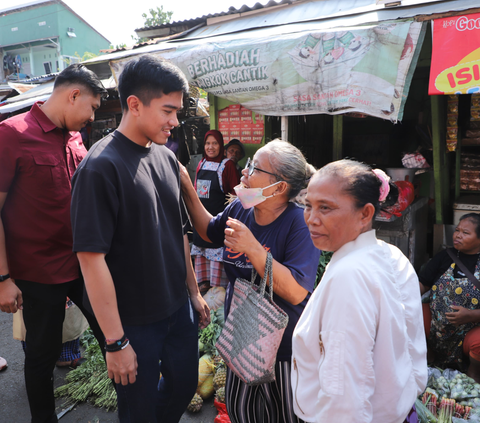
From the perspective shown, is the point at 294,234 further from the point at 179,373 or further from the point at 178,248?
the point at 179,373

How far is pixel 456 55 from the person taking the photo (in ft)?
10.2

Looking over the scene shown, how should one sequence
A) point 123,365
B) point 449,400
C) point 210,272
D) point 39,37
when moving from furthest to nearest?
1. point 39,37
2. point 210,272
3. point 449,400
4. point 123,365

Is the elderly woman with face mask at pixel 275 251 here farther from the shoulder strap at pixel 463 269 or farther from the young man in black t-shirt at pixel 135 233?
the shoulder strap at pixel 463 269

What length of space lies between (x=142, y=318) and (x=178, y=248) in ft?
1.28

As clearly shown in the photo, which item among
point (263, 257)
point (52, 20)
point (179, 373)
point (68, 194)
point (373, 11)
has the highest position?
point (52, 20)

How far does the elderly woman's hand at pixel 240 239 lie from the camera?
1668 millimetres

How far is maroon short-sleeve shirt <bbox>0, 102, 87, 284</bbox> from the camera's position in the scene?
2234mm

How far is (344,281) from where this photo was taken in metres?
1.15

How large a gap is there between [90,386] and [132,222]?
6.76 ft

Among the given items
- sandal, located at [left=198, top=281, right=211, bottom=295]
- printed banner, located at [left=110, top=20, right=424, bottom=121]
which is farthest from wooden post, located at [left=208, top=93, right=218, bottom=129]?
sandal, located at [left=198, top=281, right=211, bottom=295]

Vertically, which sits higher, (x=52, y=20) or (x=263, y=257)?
(x=52, y=20)

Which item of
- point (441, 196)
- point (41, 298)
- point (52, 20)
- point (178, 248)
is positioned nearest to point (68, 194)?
point (41, 298)

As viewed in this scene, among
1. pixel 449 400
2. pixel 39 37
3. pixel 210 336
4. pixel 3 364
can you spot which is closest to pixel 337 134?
pixel 210 336

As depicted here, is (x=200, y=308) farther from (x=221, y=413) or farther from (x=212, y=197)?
(x=212, y=197)
